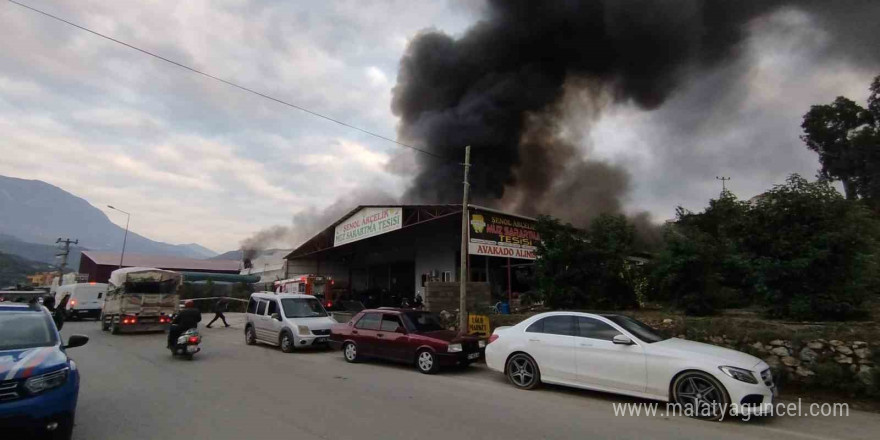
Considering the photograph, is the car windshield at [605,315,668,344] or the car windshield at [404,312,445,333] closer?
the car windshield at [605,315,668,344]

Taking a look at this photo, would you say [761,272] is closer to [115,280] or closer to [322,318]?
[322,318]

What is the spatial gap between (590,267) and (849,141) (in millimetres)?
34940

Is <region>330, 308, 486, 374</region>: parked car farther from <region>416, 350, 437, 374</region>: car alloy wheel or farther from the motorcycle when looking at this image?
the motorcycle

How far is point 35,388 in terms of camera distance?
164 inches

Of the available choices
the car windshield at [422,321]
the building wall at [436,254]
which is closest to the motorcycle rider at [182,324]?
the car windshield at [422,321]

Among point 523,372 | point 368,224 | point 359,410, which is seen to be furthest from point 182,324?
point 368,224

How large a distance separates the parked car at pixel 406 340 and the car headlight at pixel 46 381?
618 centimetres

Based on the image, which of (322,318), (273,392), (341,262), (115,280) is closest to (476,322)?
(322,318)

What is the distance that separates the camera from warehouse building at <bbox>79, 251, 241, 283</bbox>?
166ft

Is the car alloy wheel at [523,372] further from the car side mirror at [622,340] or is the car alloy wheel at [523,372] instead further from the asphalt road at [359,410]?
the car side mirror at [622,340]

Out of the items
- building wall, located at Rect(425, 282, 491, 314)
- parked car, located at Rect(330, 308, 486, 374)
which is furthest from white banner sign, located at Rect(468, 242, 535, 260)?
parked car, located at Rect(330, 308, 486, 374)

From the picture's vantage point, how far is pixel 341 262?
32812 mm

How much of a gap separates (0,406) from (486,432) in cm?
A: 458

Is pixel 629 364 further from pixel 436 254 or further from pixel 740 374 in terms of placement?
pixel 436 254
